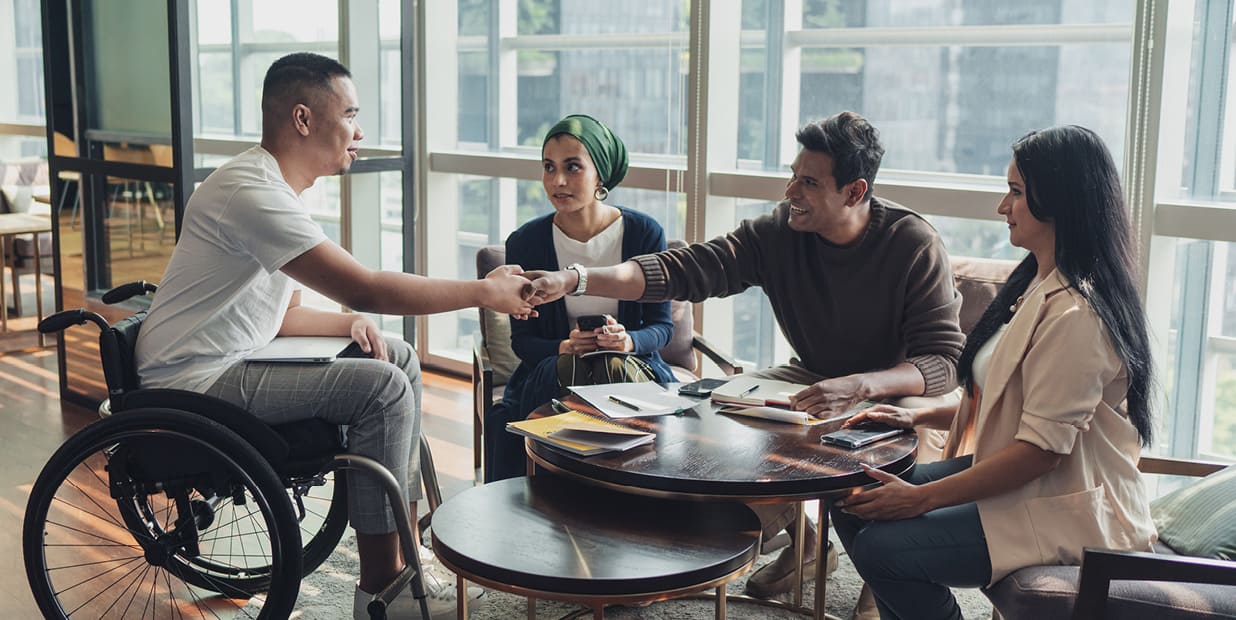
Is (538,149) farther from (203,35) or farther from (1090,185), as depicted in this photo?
(1090,185)

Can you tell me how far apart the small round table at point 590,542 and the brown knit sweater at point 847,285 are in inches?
31.4

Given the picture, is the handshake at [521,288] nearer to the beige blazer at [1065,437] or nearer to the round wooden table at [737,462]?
the round wooden table at [737,462]

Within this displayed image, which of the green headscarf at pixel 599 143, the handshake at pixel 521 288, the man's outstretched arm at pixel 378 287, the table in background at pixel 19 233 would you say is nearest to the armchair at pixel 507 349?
the green headscarf at pixel 599 143

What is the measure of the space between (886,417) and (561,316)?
106cm

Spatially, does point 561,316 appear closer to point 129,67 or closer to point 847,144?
point 847,144

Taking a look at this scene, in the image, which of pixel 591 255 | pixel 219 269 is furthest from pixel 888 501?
pixel 219 269

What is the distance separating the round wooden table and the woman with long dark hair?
10cm

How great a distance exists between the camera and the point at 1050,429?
1.88 m

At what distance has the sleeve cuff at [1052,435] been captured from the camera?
1.88 m

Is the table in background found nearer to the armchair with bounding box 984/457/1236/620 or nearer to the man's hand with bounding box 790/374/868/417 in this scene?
the man's hand with bounding box 790/374/868/417

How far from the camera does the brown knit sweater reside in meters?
2.73

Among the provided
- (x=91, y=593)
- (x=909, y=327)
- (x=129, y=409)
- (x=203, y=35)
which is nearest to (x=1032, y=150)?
(x=909, y=327)

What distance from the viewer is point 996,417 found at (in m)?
2.02

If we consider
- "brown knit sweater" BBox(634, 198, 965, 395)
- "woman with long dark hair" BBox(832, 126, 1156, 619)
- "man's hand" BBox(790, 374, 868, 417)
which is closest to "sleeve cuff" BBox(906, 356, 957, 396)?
"brown knit sweater" BBox(634, 198, 965, 395)
